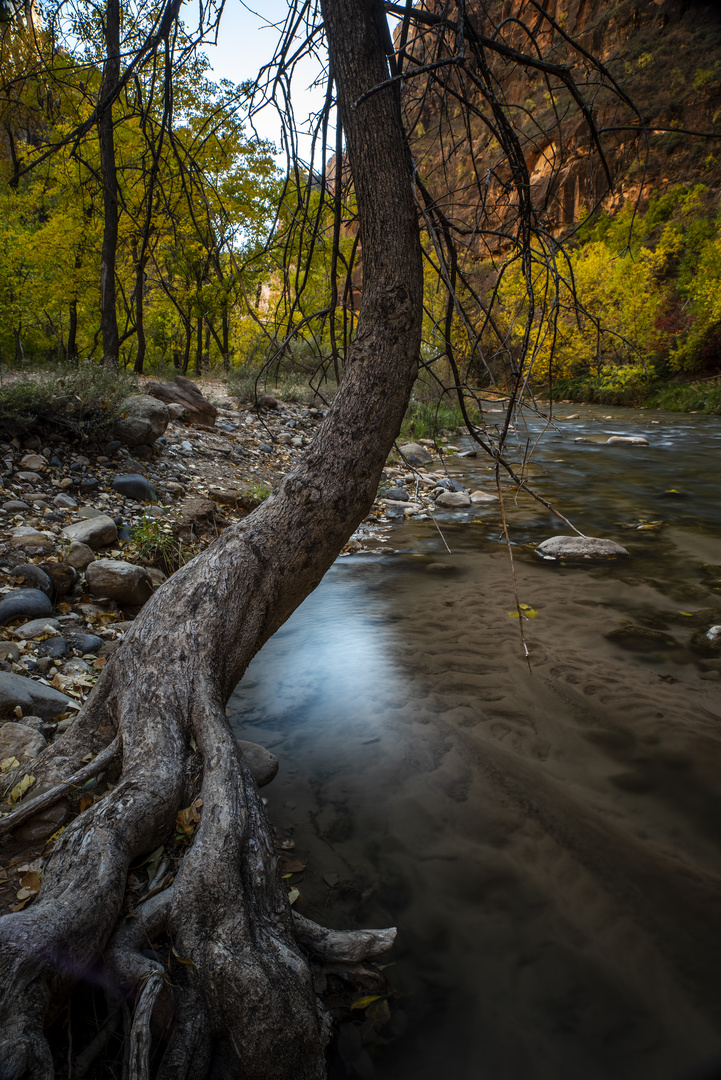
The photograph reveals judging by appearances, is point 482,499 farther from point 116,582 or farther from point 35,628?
point 35,628

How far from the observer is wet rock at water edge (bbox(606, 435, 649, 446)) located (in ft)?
41.9

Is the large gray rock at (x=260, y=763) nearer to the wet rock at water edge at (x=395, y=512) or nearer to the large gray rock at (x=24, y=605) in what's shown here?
the large gray rock at (x=24, y=605)

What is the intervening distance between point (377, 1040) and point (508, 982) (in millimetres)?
475

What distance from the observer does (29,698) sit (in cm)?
244

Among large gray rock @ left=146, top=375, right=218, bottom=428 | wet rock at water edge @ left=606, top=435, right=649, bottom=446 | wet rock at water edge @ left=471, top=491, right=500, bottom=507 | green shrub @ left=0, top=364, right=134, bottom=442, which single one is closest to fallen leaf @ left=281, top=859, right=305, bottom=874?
green shrub @ left=0, top=364, right=134, bottom=442

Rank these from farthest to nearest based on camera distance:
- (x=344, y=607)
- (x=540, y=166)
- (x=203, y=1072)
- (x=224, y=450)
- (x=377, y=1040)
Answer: (x=540, y=166) → (x=224, y=450) → (x=344, y=607) → (x=377, y=1040) → (x=203, y=1072)

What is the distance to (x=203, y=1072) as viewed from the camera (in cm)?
117

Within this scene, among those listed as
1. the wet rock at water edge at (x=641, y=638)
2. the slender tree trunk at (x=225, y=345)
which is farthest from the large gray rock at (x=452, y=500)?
the wet rock at water edge at (x=641, y=638)

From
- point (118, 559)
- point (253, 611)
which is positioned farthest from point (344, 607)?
point (253, 611)

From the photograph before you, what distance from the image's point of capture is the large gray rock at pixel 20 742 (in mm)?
2045

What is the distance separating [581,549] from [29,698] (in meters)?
4.84

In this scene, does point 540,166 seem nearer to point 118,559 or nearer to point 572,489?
point 572,489

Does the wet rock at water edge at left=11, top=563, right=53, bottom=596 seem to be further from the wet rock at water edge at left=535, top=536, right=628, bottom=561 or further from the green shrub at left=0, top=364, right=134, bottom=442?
the wet rock at water edge at left=535, top=536, right=628, bottom=561

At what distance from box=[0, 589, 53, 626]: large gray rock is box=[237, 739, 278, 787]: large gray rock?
1636 millimetres
